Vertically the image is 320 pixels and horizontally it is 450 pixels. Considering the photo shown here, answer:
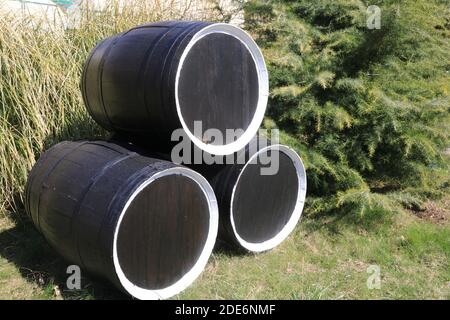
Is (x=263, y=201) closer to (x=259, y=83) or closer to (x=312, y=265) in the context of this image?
(x=312, y=265)

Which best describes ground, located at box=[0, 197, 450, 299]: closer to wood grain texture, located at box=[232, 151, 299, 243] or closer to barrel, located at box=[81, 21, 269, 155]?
wood grain texture, located at box=[232, 151, 299, 243]

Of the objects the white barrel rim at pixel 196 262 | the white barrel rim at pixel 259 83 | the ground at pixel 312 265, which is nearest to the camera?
the white barrel rim at pixel 196 262

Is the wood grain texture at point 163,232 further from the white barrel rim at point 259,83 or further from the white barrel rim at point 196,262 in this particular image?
the white barrel rim at point 259,83

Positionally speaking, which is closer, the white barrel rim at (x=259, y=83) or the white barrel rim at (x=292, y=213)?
the white barrel rim at (x=259, y=83)

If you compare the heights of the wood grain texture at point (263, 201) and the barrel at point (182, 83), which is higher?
the barrel at point (182, 83)

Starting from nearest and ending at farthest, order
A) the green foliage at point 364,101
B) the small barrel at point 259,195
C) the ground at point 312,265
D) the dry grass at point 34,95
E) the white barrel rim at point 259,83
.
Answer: the white barrel rim at point 259,83 → the ground at point 312,265 → the small barrel at point 259,195 → the dry grass at point 34,95 → the green foliage at point 364,101

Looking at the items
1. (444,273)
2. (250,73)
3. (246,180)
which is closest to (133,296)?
(246,180)

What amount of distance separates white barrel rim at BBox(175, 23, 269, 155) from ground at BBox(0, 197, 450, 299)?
2.86 ft

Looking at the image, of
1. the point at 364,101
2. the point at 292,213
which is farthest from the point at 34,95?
the point at 364,101

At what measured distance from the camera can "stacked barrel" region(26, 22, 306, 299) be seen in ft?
8.44

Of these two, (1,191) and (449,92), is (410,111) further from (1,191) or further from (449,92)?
(1,191)

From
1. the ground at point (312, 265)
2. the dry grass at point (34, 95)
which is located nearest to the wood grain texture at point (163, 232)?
the ground at point (312, 265)

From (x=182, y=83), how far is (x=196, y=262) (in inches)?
44.5

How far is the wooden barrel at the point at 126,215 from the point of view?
8.25 ft
